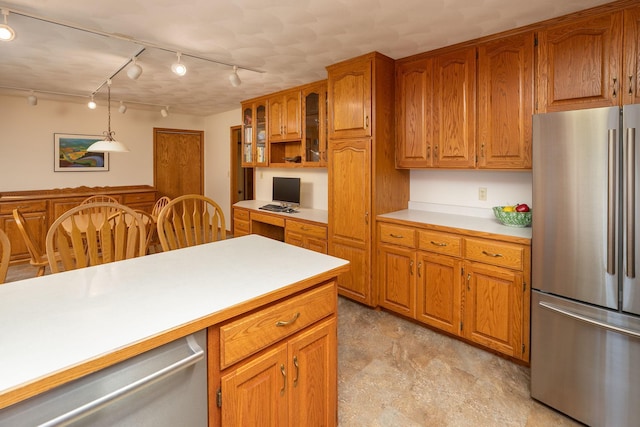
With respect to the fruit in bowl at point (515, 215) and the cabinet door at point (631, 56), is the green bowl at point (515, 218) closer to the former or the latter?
the fruit in bowl at point (515, 215)

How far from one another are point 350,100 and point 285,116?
4.39 ft

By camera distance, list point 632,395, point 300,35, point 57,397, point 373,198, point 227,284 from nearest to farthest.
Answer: point 57,397, point 227,284, point 632,395, point 300,35, point 373,198

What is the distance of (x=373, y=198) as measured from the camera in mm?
3018

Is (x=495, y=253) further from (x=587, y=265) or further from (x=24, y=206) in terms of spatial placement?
(x=24, y=206)

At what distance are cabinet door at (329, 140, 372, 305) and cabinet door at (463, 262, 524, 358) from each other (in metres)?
0.91

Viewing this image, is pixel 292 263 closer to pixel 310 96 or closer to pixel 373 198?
pixel 373 198

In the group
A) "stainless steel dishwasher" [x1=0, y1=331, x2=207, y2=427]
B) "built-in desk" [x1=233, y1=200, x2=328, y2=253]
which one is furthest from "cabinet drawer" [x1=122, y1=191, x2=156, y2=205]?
"stainless steel dishwasher" [x1=0, y1=331, x2=207, y2=427]

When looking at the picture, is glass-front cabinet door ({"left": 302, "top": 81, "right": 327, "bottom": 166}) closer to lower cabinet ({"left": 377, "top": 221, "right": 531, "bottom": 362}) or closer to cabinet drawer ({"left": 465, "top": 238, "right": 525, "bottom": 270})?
lower cabinet ({"left": 377, "top": 221, "right": 531, "bottom": 362})

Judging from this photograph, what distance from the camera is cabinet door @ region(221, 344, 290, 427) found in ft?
3.62

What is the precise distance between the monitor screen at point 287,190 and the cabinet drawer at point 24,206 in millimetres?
3207

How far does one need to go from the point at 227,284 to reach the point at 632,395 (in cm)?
199

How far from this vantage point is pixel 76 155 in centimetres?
529

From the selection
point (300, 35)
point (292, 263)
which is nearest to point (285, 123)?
point (300, 35)

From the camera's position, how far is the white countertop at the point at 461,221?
2361 millimetres
